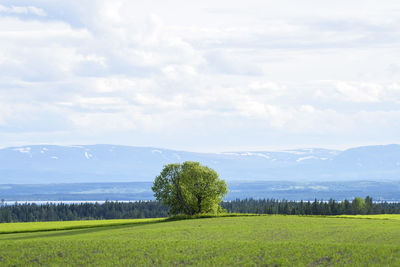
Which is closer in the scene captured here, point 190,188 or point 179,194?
point 190,188

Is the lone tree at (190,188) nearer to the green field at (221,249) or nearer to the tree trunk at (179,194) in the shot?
the tree trunk at (179,194)

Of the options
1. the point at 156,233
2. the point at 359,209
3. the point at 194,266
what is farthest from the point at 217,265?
the point at 359,209

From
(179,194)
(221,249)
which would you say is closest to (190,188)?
(179,194)

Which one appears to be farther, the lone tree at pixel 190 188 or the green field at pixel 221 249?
the lone tree at pixel 190 188

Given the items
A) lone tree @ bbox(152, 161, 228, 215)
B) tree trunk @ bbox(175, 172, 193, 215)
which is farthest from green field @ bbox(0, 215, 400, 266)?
tree trunk @ bbox(175, 172, 193, 215)

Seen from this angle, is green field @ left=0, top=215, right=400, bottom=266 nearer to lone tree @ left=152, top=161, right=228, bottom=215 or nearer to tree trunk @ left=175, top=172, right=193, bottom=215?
lone tree @ left=152, top=161, right=228, bottom=215

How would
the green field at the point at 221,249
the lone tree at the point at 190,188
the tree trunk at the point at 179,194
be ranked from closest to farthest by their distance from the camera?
the green field at the point at 221,249 < the lone tree at the point at 190,188 < the tree trunk at the point at 179,194

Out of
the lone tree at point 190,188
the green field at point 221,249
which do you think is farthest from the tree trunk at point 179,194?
the green field at point 221,249

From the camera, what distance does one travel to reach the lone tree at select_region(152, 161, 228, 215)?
10200cm

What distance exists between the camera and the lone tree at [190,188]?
4016 inches

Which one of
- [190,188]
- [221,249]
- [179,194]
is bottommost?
[221,249]

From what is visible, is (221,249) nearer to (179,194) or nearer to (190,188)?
(190,188)

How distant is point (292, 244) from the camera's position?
54.2m

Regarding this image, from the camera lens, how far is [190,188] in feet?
334
